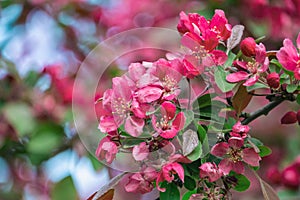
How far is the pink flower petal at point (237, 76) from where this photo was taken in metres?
0.81

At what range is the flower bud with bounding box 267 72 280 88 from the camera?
2.72 ft

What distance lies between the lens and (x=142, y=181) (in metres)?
0.79

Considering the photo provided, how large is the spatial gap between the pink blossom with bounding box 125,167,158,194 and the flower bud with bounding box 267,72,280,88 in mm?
205

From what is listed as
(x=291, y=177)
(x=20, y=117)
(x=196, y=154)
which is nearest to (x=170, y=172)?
(x=196, y=154)

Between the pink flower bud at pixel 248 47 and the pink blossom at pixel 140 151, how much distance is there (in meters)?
0.20

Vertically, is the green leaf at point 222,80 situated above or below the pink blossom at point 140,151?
above

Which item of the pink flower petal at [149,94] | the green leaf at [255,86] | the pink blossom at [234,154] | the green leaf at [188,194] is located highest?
the pink flower petal at [149,94]

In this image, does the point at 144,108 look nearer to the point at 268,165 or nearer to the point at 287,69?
the point at 287,69

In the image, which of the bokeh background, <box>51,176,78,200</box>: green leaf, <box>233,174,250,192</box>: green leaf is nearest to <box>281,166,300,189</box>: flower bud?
the bokeh background

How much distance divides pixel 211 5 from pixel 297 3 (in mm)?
239

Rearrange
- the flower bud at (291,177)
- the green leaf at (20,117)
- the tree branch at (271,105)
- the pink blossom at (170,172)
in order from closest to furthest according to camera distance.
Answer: the pink blossom at (170,172) < the tree branch at (271,105) < the flower bud at (291,177) < the green leaf at (20,117)

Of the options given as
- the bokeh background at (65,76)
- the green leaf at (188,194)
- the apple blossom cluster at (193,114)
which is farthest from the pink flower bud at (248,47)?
the bokeh background at (65,76)

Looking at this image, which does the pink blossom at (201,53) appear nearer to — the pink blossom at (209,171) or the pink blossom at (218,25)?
the pink blossom at (218,25)

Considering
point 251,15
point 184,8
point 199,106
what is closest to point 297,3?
point 251,15
